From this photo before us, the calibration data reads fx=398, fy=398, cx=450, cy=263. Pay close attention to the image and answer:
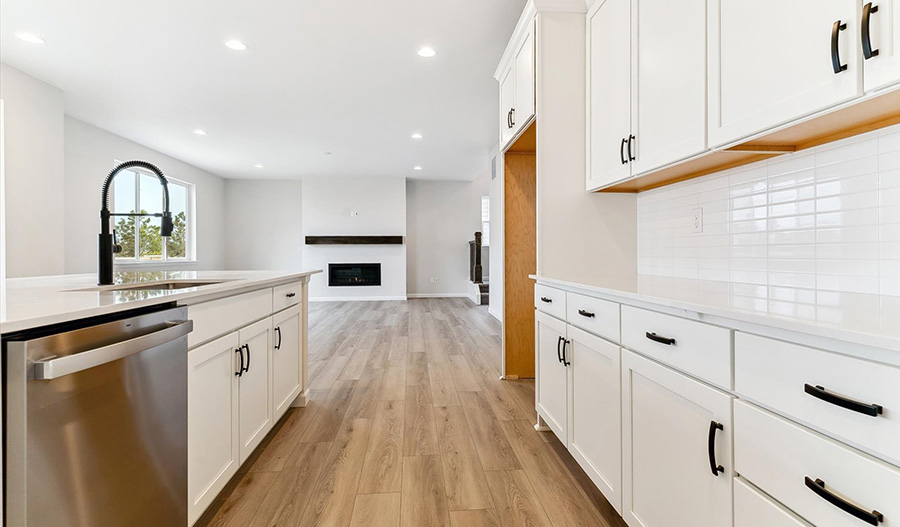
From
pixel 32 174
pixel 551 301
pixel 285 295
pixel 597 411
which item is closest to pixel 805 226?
pixel 597 411

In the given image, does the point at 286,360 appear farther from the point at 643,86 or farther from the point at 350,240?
the point at 350,240

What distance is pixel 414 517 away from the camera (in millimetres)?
1543

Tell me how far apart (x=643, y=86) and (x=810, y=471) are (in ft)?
4.78

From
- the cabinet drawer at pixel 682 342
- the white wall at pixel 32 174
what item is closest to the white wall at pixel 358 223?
the white wall at pixel 32 174

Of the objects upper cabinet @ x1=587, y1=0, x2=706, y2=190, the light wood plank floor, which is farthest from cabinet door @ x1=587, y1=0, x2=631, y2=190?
the light wood plank floor

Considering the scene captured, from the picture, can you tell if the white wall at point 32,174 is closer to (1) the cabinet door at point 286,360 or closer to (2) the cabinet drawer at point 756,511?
(1) the cabinet door at point 286,360

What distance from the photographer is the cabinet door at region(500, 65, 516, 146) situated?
8.85 ft

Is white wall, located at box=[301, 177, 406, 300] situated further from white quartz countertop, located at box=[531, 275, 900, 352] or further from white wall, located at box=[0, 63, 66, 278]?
white quartz countertop, located at box=[531, 275, 900, 352]

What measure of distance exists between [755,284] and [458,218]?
25.8 feet

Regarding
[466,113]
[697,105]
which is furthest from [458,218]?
[697,105]

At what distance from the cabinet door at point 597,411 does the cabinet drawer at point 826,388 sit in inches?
22.4

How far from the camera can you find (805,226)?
1281 millimetres

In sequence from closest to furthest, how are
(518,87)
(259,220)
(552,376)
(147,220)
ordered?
(552,376) → (518,87) → (147,220) → (259,220)

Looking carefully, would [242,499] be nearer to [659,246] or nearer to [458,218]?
[659,246]
